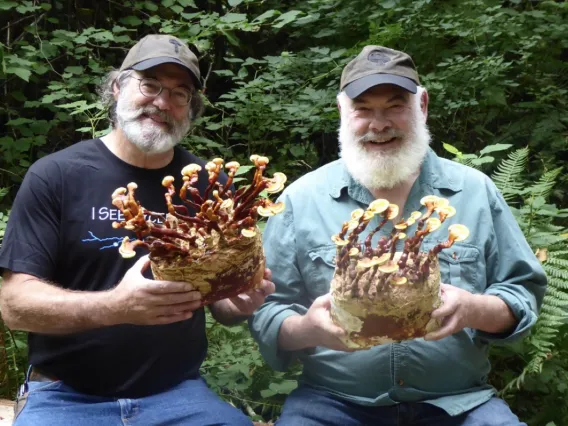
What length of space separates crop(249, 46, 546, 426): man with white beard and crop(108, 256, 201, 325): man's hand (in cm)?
43

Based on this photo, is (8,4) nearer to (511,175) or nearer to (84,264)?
(84,264)

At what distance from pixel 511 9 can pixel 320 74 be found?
1805mm

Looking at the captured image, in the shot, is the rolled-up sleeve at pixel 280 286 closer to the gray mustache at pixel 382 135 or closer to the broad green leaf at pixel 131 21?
the gray mustache at pixel 382 135

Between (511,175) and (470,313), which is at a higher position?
(511,175)

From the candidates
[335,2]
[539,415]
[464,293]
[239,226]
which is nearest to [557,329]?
[539,415]

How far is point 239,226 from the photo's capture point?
199cm

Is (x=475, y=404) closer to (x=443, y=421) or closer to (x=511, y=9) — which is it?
(x=443, y=421)

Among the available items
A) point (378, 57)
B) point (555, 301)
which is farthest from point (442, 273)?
point (555, 301)

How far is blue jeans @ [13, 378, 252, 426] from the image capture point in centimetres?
238

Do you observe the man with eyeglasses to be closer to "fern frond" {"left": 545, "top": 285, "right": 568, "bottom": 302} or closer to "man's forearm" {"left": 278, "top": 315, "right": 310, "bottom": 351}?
"man's forearm" {"left": 278, "top": 315, "right": 310, "bottom": 351}

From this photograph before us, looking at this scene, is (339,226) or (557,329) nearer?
(339,226)

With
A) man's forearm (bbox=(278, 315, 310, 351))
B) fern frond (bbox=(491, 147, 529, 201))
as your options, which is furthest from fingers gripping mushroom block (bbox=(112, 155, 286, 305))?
fern frond (bbox=(491, 147, 529, 201))

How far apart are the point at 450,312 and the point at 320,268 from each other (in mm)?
588

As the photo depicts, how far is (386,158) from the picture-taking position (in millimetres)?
2467
